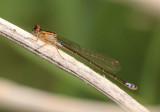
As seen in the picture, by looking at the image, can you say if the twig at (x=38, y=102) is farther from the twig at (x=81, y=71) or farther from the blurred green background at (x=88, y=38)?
the twig at (x=81, y=71)

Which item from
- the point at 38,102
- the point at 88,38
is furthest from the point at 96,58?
the point at 38,102

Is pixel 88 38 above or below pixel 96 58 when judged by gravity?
above

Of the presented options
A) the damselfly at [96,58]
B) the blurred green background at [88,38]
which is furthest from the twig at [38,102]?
the damselfly at [96,58]

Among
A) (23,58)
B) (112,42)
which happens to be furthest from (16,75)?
(112,42)

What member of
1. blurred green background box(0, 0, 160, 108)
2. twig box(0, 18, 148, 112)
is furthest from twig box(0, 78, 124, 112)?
twig box(0, 18, 148, 112)

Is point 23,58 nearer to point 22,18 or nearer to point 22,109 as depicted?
point 22,18

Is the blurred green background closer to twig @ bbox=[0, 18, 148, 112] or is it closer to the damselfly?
the damselfly

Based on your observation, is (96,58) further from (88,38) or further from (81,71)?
(81,71)

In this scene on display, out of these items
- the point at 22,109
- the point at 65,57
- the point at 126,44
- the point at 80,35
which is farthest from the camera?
the point at 126,44
